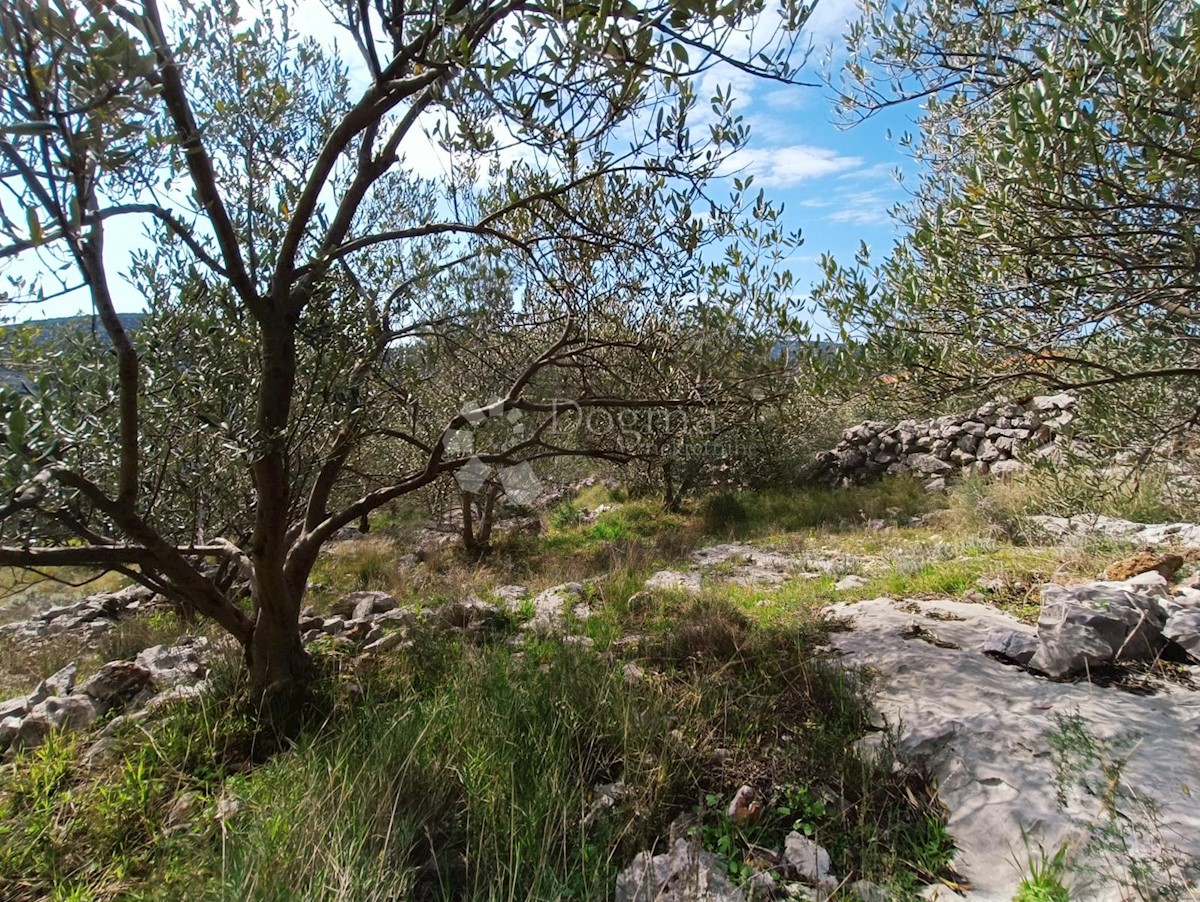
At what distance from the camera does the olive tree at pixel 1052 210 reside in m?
2.44

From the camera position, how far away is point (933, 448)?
13672 millimetres

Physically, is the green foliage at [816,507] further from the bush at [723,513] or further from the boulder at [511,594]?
the boulder at [511,594]

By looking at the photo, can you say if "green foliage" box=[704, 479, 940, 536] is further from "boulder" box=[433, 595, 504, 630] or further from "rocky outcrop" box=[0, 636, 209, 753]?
"rocky outcrop" box=[0, 636, 209, 753]

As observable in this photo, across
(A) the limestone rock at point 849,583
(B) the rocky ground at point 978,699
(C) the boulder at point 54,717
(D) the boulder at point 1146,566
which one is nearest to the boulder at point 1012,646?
(B) the rocky ground at point 978,699

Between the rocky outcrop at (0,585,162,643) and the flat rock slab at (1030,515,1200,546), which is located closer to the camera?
the flat rock slab at (1030,515,1200,546)

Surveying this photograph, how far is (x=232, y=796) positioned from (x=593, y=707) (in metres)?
1.90

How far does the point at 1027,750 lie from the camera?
3.00 m

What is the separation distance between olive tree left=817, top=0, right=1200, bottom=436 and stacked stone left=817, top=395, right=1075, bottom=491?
8372mm

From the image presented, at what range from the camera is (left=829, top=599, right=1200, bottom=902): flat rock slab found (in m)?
2.46

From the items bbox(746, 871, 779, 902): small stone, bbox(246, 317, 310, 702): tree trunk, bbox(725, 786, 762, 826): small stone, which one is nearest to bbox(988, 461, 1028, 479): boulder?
bbox(725, 786, 762, 826): small stone

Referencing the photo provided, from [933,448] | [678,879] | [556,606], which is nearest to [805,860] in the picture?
[678,879]

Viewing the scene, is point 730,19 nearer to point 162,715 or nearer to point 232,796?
point 232,796

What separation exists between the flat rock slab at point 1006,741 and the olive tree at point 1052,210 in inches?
70.7

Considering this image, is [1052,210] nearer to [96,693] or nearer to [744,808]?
[744,808]
